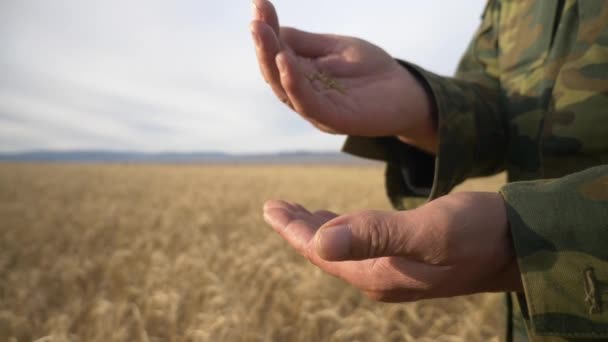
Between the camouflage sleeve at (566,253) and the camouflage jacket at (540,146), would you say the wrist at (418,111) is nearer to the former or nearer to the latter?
the camouflage jacket at (540,146)

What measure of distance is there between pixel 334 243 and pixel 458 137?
85 centimetres

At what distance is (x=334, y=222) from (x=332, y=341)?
149 centimetres

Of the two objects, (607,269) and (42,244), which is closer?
(607,269)

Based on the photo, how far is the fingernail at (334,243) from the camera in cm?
69

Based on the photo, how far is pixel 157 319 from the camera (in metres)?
2.16

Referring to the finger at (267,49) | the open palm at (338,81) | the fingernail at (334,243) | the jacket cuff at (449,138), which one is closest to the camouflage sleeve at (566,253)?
the fingernail at (334,243)

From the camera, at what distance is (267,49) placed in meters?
1.19

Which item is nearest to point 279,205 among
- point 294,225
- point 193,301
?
point 294,225

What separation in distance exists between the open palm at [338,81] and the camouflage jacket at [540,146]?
118 mm

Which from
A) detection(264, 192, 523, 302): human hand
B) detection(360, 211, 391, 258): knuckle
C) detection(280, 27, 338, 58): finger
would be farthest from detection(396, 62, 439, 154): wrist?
detection(360, 211, 391, 258): knuckle

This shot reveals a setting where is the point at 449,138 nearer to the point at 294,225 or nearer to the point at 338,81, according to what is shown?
the point at 338,81

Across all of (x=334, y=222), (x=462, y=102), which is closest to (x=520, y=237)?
(x=334, y=222)

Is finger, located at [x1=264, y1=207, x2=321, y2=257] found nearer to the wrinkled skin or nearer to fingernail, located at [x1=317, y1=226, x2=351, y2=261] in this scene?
the wrinkled skin

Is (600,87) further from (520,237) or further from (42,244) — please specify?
(42,244)
